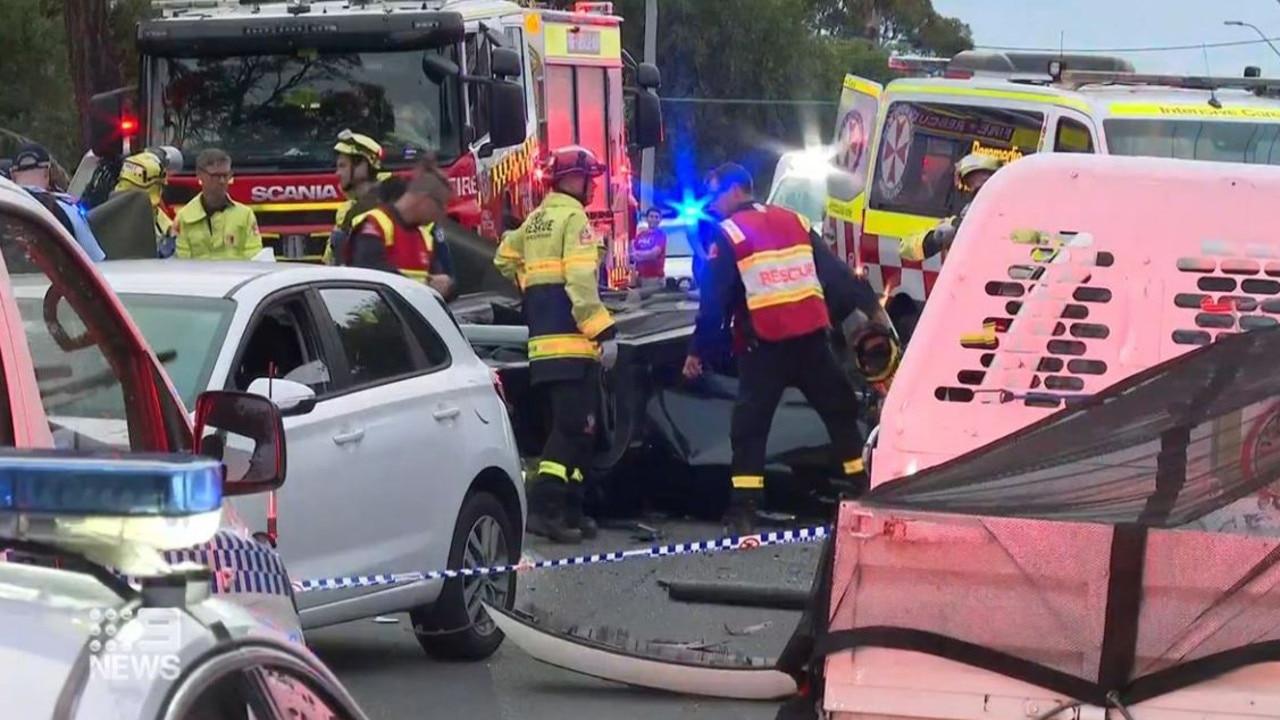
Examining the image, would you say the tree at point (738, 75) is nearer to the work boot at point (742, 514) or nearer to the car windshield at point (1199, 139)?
the car windshield at point (1199, 139)

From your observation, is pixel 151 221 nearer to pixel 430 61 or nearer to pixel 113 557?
pixel 430 61

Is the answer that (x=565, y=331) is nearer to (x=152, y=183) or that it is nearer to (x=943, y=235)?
(x=943, y=235)

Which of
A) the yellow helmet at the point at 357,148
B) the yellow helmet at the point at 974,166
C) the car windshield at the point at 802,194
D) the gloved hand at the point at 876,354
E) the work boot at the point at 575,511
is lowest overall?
the car windshield at the point at 802,194

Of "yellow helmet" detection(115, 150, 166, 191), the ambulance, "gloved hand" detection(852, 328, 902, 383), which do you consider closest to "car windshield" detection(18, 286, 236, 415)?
"gloved hand" detection(852, 328, 902, 383)

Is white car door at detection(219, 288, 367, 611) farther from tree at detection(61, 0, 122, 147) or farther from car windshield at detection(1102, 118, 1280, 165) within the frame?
tree at detection(61, 0, 122, 147)

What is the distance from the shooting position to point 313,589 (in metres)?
6.75

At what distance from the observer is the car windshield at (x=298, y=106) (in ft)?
47.4

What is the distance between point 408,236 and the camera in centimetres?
1050

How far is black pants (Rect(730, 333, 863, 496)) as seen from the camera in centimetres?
1038

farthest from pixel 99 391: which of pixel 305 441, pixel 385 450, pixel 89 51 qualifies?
pixel 89 51

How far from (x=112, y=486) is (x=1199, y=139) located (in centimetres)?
1235

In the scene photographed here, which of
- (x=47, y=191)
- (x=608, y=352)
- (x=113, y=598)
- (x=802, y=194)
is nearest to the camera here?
(x=113, y=598)

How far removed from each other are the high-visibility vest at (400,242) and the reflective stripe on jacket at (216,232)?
93 centimetres

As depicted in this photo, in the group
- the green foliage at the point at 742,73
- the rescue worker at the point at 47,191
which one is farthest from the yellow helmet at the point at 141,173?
the green foliage at the point at 742,73
